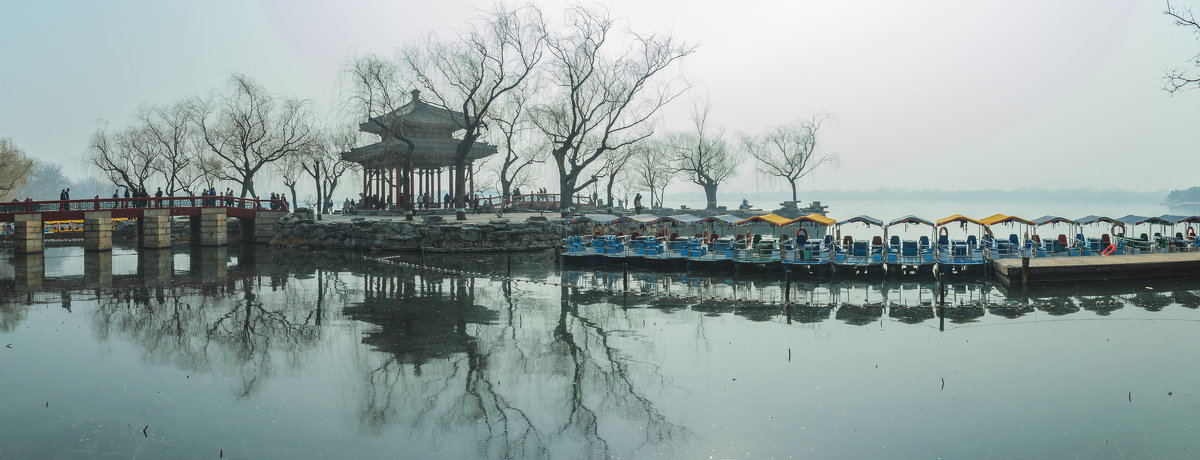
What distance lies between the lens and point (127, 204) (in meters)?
36.4

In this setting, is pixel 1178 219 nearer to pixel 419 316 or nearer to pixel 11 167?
pixel 419 316

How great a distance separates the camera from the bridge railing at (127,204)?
3359cm

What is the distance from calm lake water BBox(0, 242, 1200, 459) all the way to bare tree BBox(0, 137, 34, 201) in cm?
3943

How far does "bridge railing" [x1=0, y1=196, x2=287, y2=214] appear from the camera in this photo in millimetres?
33594

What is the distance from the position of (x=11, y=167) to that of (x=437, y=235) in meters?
39.9

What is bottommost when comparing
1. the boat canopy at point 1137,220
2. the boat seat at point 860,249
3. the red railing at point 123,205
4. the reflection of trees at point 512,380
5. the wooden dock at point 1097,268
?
the reflection of trees at point 512,380

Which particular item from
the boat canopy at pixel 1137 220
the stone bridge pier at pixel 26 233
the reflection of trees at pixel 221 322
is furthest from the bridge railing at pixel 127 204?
the boat canopy at pixel 1137 220

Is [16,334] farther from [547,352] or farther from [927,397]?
[927,397]

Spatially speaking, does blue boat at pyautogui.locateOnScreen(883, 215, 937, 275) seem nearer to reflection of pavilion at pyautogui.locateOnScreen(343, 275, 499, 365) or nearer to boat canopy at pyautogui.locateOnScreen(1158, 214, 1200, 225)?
boat canopy at pyautogui.locateOnScreen(1158, 214, 1200, 225)

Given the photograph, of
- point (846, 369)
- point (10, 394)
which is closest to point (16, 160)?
point (10, 394)

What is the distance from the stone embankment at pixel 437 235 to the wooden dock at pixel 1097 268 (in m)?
20.6

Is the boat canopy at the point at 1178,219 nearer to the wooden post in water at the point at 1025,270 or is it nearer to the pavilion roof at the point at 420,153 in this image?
the wooden post in water at the point at 1025,270

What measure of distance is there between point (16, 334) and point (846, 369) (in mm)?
16797

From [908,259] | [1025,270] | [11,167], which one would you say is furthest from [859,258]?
[11,167]
